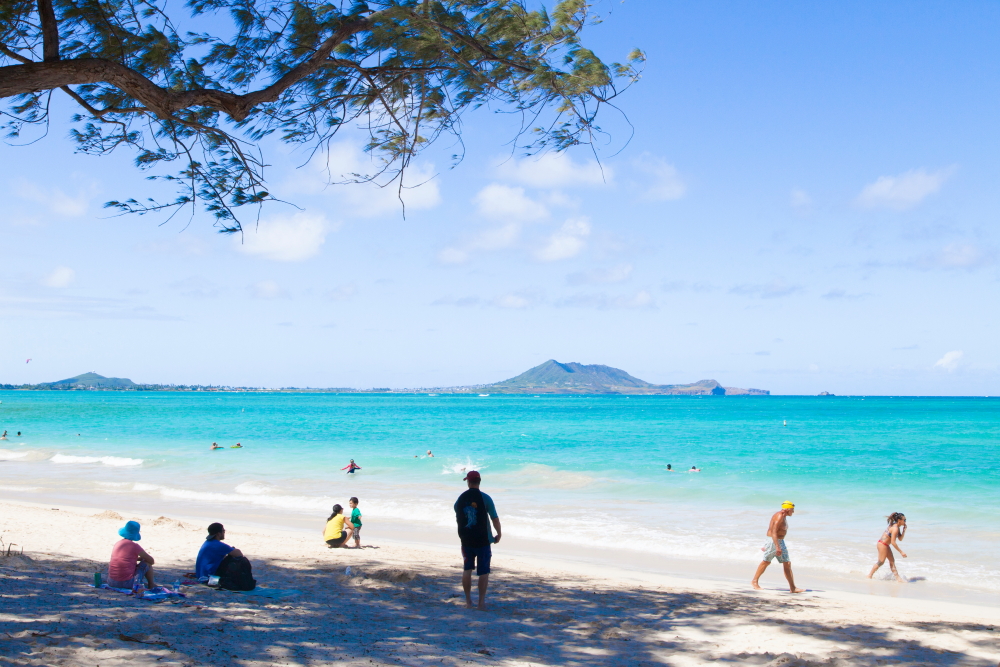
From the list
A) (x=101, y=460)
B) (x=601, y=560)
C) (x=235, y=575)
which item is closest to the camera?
(x=235, y=575)

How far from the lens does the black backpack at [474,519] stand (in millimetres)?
6586

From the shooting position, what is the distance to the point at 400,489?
2106cm

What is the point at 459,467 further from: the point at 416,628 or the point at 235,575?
the point at 416,628

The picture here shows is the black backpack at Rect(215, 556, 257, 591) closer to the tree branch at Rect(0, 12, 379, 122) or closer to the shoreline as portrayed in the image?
the shoreline

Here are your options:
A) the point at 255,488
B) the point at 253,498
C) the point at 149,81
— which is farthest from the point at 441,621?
the point at 255,488

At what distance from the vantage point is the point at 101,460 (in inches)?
1100

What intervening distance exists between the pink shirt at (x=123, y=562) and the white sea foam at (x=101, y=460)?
22.5 m

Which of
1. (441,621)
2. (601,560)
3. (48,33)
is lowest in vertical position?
(601,560)

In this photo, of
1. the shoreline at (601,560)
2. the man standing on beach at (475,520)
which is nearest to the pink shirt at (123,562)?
the man standing on beach at (475,520)

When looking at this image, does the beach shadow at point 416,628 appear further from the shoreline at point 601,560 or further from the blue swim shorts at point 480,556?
the shoreline at point 601,560

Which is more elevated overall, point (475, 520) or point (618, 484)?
point (475, 520)

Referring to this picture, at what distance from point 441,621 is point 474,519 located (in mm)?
976

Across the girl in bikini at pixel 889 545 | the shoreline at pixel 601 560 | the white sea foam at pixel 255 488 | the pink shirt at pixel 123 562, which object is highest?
the pink shirt at pixel 123 562

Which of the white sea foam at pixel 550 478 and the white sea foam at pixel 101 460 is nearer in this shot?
the white sea foam at pixel 550 478
